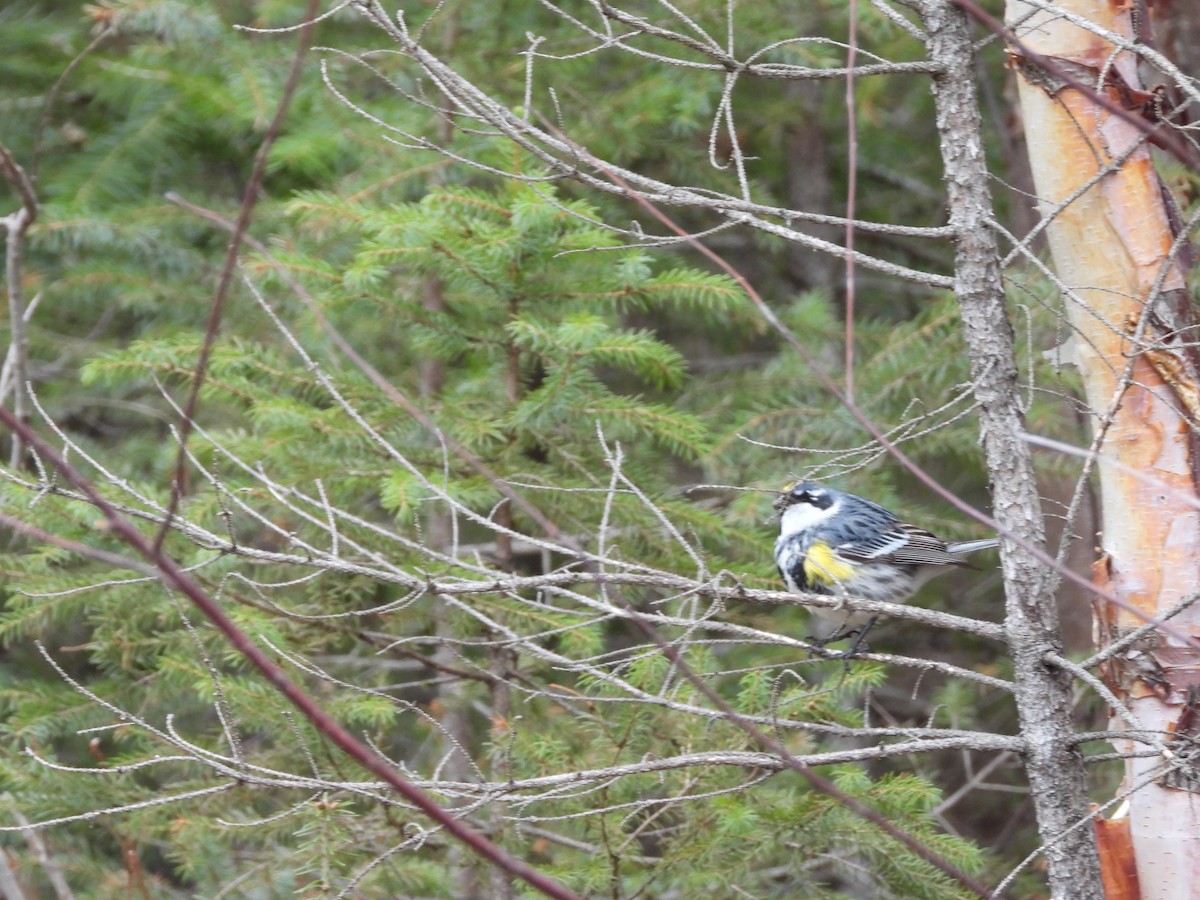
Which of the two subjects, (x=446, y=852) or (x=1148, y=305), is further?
(x=446, y=852)

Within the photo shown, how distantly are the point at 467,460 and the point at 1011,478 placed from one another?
4.11 feet

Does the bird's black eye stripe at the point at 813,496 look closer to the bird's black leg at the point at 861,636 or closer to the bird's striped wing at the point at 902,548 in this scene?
the bird's striped wing at the point at 902,548

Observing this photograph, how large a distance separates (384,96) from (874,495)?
2834 millimetres

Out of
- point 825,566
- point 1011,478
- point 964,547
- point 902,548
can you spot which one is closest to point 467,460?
point 1011,478

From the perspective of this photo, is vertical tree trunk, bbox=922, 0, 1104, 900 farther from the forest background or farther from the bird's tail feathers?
the bird's tail feathers

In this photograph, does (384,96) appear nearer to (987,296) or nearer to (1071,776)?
(987,296)

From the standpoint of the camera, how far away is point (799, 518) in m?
4.03

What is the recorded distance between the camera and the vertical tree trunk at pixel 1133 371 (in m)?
2.85

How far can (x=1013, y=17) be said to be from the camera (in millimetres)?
2967

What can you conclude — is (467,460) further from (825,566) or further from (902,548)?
(902,548)

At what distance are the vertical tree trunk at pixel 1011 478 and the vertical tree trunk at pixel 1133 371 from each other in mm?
220

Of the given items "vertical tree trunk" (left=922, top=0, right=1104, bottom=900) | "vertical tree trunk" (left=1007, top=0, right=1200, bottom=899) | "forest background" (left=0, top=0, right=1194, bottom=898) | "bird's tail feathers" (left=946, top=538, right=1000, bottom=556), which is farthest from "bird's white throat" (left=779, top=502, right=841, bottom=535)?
"vertical tree trunk" (left=922, top=0, right=1104, bottom=900)

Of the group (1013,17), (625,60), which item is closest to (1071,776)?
(1013,17)

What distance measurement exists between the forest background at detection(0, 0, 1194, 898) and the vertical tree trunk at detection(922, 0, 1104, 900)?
0.34 ft
